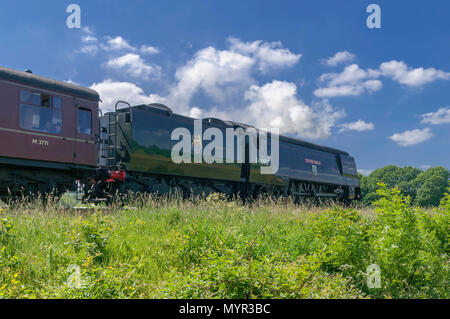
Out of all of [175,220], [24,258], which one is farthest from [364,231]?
[24,258]

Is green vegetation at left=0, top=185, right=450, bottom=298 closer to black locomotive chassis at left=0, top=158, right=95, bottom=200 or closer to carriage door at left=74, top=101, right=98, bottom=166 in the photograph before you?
black locomotive chassis at left=0, top=158, right=95, bottom=200

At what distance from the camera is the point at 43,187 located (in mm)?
11289

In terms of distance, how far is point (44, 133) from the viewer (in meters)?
10.9

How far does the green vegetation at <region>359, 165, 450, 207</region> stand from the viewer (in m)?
59.6

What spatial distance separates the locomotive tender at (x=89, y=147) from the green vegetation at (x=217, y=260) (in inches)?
155

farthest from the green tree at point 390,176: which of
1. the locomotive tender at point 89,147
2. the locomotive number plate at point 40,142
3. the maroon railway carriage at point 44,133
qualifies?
the locomotive number plate at point 40,142

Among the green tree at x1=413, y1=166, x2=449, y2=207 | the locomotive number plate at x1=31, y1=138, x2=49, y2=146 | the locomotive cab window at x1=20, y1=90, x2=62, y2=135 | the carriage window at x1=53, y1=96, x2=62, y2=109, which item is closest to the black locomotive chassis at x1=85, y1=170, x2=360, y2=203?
the locomotive number plate at x1=31, y1=138, x2=49, y2=146

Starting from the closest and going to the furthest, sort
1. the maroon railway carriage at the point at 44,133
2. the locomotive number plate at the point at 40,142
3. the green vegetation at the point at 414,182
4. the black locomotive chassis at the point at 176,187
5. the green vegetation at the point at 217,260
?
1. the green vegetation at the point at 217,260
2. the maroon railway carriage at the point at 44,133
3. the locomotive number plate at the point at 40,142
4. the black locomotive chassis at the point at 176,187
5. the green vegetation at the point at 414,182

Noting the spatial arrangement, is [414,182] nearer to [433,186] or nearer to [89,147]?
[433,186]

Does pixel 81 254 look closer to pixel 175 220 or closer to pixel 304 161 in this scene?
pixel 175 220

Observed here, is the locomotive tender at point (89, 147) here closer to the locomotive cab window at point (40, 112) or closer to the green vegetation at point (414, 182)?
the locomotive cab window at point (40, 112)

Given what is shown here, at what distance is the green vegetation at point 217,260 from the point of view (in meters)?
3.87

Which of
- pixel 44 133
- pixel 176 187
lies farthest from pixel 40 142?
pixel 176 187
